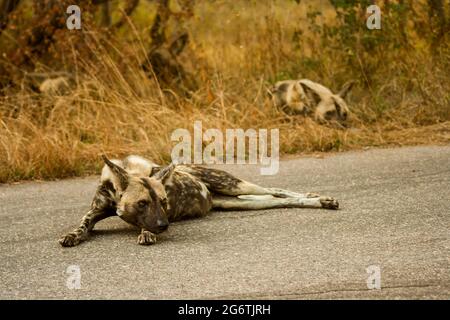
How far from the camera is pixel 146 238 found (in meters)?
5.18

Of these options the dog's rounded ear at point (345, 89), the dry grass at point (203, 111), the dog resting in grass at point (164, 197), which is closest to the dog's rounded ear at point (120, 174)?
the dog resting in grass at point (164, 197)

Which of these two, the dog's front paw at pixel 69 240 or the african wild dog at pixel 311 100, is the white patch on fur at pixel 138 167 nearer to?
the dog's front paw at pixel 69 240

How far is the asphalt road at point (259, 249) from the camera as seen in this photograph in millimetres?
4234

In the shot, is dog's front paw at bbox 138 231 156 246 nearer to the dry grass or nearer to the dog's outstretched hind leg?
the dog's outstretched hind leg

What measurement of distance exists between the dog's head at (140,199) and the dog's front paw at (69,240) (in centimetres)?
31

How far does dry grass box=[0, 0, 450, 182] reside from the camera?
26.7ft

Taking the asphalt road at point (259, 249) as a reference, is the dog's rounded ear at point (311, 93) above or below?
above

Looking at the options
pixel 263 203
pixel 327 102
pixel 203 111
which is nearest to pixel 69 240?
pixel 263 203

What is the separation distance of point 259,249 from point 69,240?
1187 millimetres

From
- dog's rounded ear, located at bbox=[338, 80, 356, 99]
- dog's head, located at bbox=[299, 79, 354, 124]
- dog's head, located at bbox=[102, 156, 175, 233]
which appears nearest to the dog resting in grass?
dog's head, located at bbox=[102, 156, 175, 233]

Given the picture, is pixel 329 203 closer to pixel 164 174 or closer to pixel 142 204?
pixel 164 174

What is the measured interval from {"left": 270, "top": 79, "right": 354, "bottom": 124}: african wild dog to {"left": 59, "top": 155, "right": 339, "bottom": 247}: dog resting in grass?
10.6ft

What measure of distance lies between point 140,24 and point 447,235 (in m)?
8.24

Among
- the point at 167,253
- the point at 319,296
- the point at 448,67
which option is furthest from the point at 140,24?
the point at 319,296
